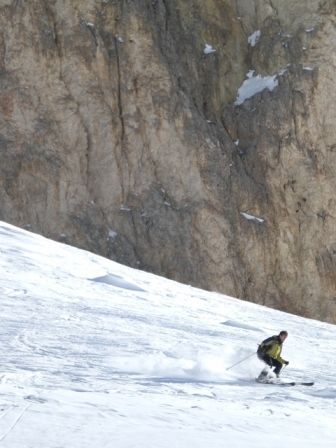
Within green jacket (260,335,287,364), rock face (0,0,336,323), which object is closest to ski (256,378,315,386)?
green jacket (260,335,287,364)

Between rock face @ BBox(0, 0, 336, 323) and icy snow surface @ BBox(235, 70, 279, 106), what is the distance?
0.06 m

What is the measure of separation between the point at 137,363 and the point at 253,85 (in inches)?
951

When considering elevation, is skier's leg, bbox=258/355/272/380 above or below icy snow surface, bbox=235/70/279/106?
below

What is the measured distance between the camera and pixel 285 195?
29.2 meters

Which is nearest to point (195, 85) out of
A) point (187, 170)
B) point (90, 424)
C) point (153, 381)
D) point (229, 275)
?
point (187, 170)

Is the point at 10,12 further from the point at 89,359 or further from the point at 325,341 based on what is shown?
the point at 89,359

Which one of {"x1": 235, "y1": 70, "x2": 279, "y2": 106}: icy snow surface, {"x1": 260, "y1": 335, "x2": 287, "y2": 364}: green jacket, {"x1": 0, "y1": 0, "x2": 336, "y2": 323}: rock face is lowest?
{"x1": 260, "y1": 335, "x2": 287, "y2": 364}: green jacket

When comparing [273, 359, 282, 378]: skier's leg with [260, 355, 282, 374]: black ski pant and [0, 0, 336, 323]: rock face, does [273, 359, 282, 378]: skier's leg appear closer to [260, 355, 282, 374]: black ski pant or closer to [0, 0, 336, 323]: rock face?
[260, 355, 282, 374]: black ski pant

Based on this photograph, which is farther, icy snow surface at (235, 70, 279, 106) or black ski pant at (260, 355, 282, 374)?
icy snow surface at (235, 70, 279, 106)

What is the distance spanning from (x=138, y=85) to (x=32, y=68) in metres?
4.20

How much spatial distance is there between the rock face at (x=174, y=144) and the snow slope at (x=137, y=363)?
9424 mm

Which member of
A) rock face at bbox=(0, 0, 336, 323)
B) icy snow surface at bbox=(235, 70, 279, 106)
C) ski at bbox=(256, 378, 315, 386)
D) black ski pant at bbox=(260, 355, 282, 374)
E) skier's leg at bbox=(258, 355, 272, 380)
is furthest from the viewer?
icy snow surface at bbox=(235, 70, 279, 106)

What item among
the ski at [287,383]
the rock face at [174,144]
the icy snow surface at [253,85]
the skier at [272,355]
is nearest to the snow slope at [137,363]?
the ski at [287,383]

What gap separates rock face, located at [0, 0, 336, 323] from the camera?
26172 millimetres
